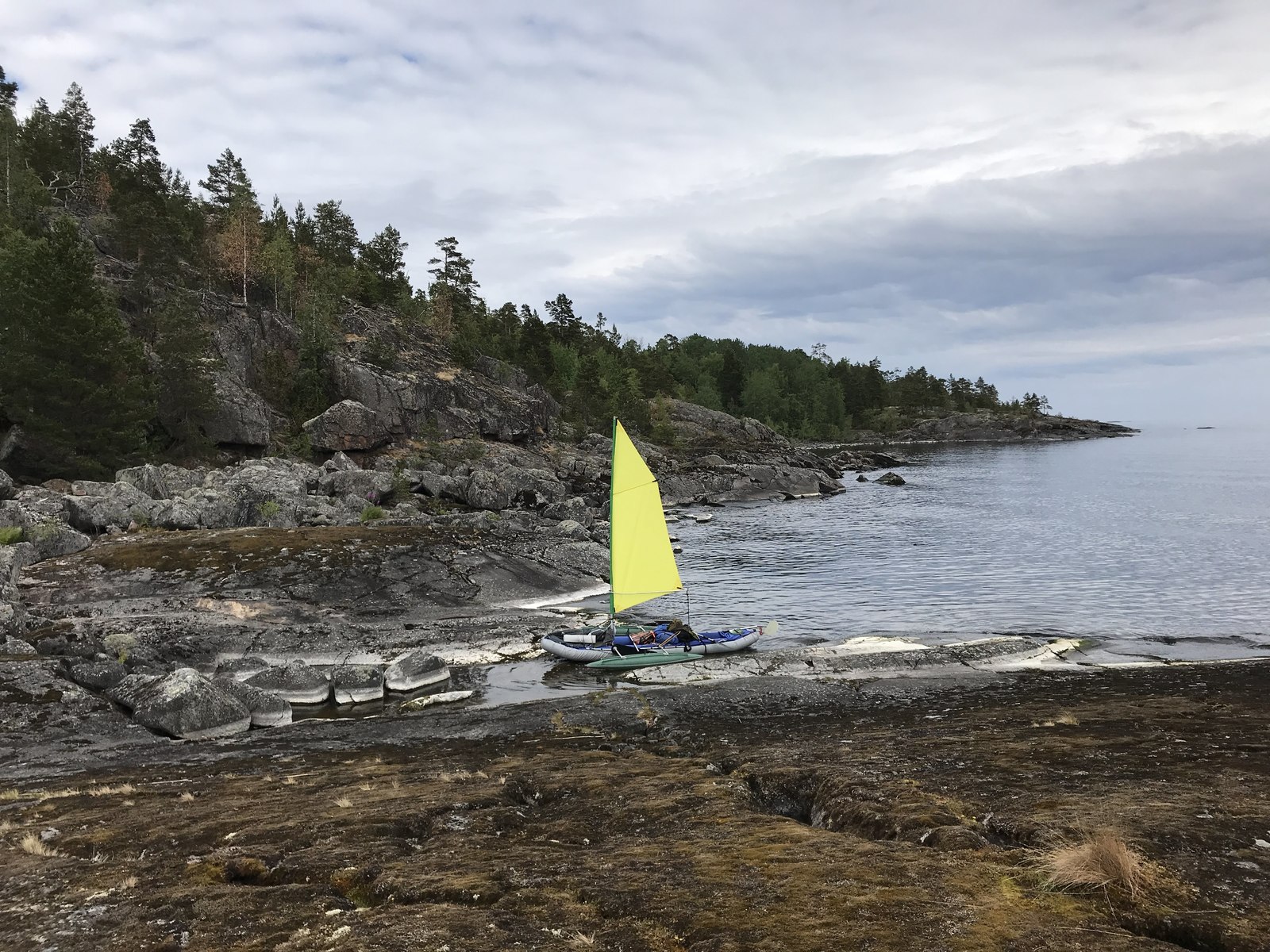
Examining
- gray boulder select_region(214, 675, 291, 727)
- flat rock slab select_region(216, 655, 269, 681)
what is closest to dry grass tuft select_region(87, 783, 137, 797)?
gray boulder select_region(214, 675, 291, 727)

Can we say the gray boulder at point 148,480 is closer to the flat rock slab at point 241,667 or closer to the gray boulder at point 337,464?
the gray boulder at point 337,464

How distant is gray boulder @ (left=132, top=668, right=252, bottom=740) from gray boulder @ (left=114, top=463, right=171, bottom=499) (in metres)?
35.5

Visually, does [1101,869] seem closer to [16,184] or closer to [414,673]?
[414,673]

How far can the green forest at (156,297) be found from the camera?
5838 cm

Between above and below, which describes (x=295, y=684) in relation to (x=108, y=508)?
below

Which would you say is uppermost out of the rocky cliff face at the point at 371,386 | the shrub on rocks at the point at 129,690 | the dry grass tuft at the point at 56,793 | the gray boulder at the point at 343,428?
the rocky cliff face at the point at 371,386

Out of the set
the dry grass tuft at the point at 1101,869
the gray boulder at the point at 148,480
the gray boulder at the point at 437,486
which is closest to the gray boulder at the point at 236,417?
the gray boulder at the point at 148,480

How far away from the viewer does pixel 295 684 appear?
2816 centimetres

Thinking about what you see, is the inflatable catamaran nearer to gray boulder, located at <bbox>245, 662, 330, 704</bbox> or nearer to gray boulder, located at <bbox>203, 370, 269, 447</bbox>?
gray boulder, located at <bbox>245, 662, 330, 704</bbox>

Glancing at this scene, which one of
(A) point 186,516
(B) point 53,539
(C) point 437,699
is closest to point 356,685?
(C) point 437,699

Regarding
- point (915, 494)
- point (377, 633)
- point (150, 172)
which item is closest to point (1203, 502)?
point (915, 494)

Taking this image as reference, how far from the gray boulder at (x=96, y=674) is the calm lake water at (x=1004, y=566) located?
85.4 ft

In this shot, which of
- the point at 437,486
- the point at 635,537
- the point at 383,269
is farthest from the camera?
the point at 383,269

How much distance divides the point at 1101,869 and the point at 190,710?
81.5 feet
